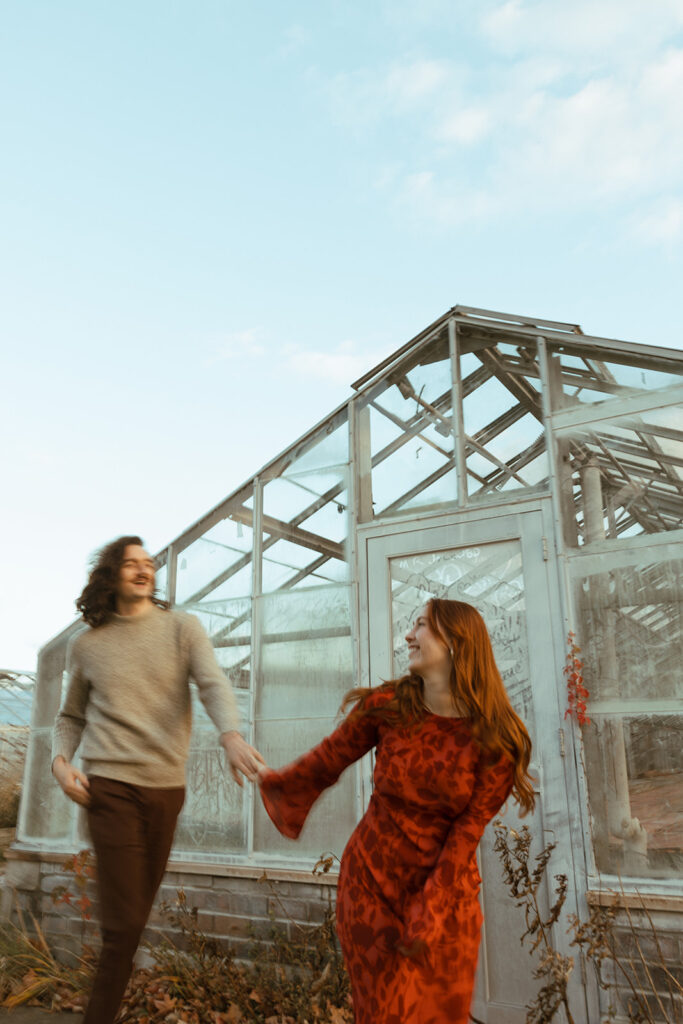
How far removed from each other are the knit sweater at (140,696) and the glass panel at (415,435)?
8.57 feet

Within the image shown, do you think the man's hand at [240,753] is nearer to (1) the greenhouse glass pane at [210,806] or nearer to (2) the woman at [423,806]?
(2) the woman at [423,806]

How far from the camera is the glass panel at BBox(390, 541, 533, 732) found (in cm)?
444

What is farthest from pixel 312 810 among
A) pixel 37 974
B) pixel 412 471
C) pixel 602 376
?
pixel 602 376

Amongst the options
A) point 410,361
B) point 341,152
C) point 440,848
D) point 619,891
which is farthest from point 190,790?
point 341,152

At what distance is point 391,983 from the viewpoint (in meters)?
2.05

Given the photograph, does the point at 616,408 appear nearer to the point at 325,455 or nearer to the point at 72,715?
the point at 325,455

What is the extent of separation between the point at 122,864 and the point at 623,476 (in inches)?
126

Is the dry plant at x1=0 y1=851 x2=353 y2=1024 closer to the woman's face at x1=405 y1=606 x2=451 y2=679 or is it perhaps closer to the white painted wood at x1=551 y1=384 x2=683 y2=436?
the woman's face at x1=405 y1=606 x2=451 y2=679

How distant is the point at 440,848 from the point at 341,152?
520 cm

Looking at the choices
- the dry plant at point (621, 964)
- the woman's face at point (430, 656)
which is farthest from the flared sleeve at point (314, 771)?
the dry plant at point (621, 964)

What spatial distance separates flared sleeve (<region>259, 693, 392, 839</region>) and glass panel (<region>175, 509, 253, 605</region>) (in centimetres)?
304

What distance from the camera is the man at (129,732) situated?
224 cm

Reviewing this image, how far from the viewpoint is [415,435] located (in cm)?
517

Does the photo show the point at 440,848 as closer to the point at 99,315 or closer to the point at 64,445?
the point at 99,315
